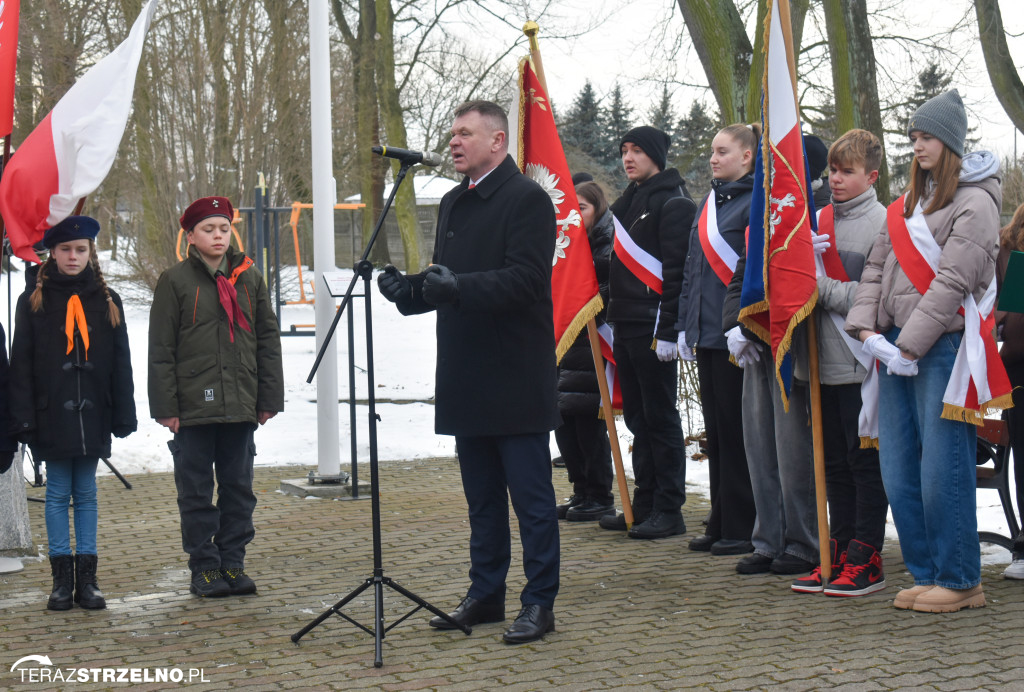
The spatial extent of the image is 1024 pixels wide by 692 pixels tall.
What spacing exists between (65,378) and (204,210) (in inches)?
40.7

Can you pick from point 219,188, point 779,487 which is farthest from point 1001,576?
point 219,188

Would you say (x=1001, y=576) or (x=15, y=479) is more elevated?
(x=15, y=479)

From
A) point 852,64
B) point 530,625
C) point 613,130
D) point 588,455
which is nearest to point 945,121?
point 530,625

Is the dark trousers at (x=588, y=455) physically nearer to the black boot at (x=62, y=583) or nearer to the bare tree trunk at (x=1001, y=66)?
the black boot at (x=62, y=583)

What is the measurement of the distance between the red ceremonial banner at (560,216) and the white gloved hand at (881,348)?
1983 mm

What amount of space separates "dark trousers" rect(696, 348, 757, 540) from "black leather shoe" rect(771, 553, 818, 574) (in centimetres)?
51

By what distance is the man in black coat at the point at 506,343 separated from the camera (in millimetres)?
4773

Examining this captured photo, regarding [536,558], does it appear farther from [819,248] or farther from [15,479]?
[15,479]

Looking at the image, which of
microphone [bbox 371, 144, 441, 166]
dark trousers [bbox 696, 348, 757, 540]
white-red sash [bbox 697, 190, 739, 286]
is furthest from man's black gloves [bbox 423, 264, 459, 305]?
dark trousers [bbox 696, 348, 757, 540]

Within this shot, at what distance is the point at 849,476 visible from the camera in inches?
227

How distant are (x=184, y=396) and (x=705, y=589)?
2.65 m

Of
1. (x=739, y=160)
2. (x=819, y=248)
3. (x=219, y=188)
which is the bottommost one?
(x=819, y=248)

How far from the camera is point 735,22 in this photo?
45.2 ft

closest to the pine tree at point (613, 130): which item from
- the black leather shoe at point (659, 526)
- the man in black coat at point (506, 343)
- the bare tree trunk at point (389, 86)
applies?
the bare tree trunk at point (389, 86)
